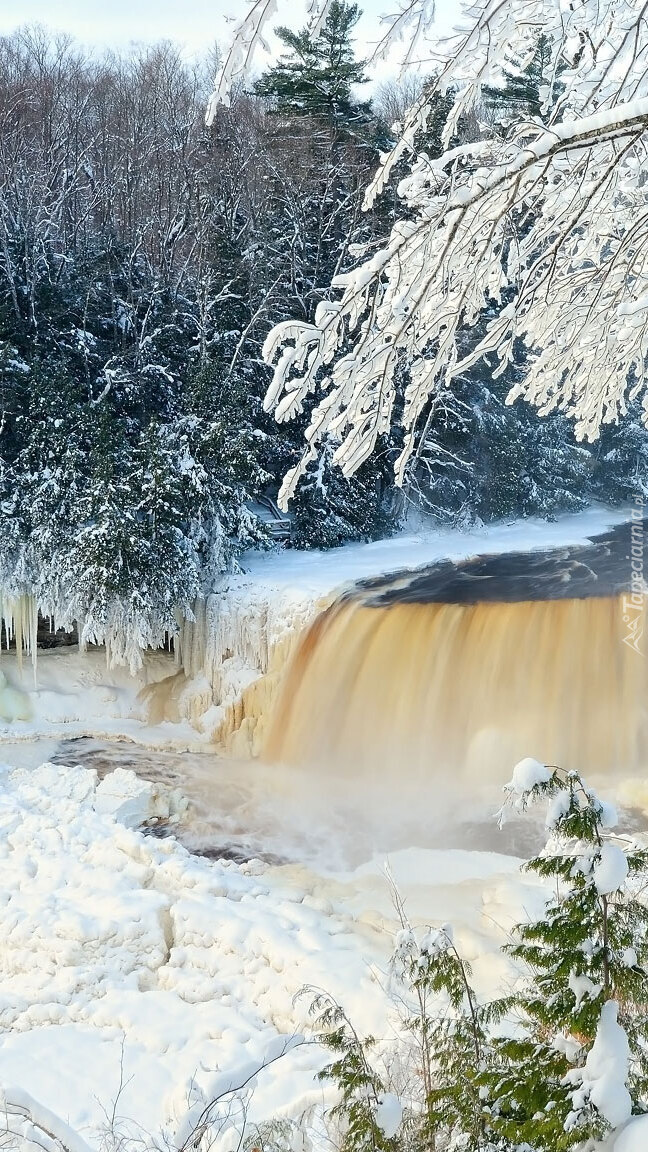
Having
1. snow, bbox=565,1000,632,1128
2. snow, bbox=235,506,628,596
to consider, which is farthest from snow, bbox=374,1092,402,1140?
snow, bbox=235,506,628,596

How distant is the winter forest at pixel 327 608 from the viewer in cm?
229

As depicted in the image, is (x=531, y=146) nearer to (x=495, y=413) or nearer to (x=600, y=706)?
(x=600, y=706)

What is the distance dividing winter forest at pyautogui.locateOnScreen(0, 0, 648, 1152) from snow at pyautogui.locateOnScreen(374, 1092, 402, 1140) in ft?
0.04

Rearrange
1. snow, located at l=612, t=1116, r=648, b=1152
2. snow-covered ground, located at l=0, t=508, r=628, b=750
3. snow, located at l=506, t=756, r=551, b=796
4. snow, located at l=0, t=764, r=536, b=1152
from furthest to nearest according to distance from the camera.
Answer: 1. snow-covered ground, located at l=0, t=508, r=628, b=750
2. snow, located at l=0, t=764, r=536, b=1152
3. snow, located at l=506, t=756, r=551, b=796
4. snow, located at l=612, t=1116, r=648, b=1152

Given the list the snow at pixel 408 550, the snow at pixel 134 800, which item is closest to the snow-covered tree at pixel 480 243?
the snow at pixel 134 800

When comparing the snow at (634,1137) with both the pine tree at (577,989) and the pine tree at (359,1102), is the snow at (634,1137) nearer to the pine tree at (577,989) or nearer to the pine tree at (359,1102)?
the pine tree at (577,989)

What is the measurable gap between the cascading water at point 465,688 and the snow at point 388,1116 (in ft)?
19.0

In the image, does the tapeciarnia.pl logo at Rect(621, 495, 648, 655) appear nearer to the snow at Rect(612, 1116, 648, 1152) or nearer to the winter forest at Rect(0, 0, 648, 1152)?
the winter forest at Rect(0, 0, 648, 1152)

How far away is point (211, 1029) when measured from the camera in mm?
5094

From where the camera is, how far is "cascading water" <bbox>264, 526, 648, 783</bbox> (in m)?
8.04

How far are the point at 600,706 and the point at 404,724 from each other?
1.91 m

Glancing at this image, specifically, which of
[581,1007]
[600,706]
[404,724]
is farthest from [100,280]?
[581,1007]

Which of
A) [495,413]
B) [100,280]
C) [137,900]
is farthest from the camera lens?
[495,413]

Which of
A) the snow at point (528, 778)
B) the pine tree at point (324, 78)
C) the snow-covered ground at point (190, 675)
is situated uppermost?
the pine tree at point (324, 78)
